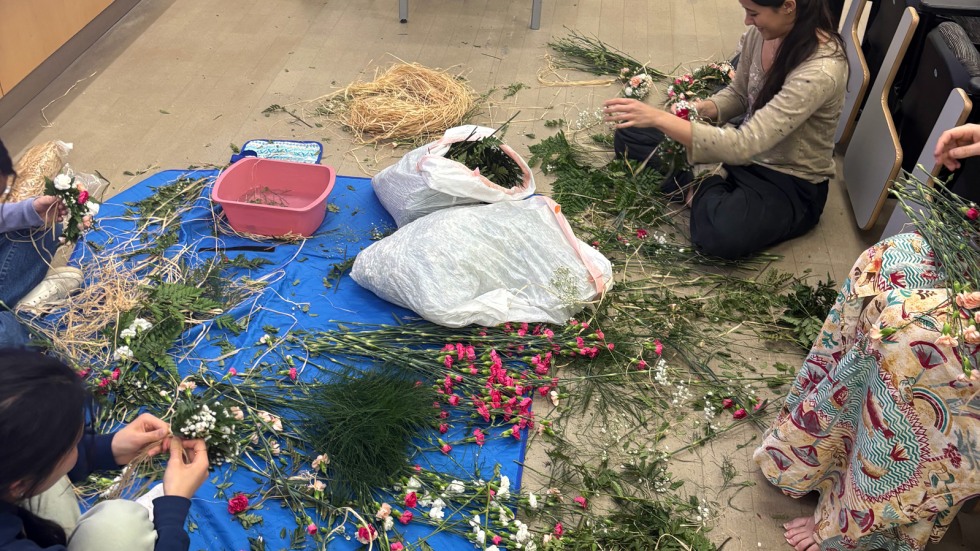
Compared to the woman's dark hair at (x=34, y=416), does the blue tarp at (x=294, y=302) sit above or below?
below

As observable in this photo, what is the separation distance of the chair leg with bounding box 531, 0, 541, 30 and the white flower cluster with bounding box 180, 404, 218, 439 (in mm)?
3184

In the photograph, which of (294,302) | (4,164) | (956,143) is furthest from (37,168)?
(956,143)

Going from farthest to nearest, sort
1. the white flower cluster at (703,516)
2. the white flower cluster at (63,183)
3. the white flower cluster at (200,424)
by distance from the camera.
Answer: the white flower cluster at (63,183) < the white flower cluster at (703,516) < the white flower cluster at (200,424)

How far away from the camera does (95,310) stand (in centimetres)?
234

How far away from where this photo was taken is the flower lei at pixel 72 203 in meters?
2.12

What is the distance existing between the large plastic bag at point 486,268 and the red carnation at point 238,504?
2.44 feet

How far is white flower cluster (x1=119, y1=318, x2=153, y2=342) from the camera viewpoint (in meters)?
2.19

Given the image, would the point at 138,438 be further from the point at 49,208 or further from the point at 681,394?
the point at 681,394

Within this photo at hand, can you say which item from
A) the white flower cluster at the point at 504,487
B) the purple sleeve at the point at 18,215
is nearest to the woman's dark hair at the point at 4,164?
the purple sleeve at the point at 18,215

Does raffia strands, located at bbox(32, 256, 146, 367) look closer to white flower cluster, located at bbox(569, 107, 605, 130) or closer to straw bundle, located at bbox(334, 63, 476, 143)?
straw bundle, located at bbox(334, 63, 476, 143)

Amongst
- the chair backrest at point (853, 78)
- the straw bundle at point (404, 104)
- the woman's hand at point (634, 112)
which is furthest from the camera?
the straw bundle at point (404, 104)

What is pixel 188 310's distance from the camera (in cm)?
237

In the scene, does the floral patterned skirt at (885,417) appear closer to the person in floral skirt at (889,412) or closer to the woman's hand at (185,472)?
the person in floral skirt at (889,412)

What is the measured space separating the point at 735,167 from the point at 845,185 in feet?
2.25
